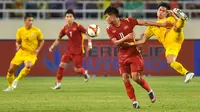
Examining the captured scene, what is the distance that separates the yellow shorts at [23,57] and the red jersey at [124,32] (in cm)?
747

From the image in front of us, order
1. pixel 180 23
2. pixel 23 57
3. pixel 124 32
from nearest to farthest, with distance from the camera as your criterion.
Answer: pixel 124 32 < pixel 180 23 < pixel 23 57

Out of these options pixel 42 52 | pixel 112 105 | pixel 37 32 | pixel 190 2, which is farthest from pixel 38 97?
pixel 190 2

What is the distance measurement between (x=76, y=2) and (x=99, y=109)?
62.0 feet

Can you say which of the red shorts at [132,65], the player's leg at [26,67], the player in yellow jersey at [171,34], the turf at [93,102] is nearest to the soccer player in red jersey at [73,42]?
the player's leg at [26,67]

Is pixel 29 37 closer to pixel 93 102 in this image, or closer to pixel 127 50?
pixel 93 102

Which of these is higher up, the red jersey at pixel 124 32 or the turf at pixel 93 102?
the red jersey at pixel 124 32

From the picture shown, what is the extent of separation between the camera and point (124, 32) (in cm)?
1448

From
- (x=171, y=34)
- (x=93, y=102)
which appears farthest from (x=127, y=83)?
(x=171, y=34)

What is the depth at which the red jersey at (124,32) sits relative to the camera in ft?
47.5

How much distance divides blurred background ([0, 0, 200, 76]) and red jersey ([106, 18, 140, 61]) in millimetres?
16876

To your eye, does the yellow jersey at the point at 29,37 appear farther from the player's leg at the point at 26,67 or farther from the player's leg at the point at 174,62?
the player's leg at the point at 174,62

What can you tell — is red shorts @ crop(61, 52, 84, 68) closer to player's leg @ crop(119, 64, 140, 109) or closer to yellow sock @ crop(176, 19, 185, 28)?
yellow sock @ crop(176, 19, 185, 28)

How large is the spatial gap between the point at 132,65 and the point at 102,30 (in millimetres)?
18850

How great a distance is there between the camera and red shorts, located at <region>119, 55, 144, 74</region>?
572 inches
